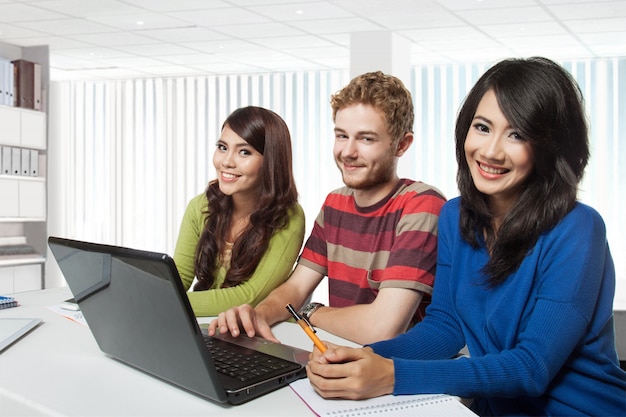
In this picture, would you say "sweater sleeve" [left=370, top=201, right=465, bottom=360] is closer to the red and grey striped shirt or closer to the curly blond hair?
the red and grey striped shirt

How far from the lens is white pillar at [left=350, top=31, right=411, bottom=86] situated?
6.16 m

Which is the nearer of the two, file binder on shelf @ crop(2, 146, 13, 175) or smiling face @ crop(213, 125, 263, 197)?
smiling face @ crop(213, 125, 263, 197)

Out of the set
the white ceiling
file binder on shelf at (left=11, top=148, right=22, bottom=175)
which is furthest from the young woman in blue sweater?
file binder on shelf at (left=11, top=148, right=22, bottom=175)

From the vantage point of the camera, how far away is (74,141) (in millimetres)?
9156

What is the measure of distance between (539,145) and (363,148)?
1.86 feet

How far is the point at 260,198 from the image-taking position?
231 cm

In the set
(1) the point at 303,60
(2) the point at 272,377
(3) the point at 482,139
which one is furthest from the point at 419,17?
(2) the point at 272,377

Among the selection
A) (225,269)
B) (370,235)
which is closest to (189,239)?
(225,269)

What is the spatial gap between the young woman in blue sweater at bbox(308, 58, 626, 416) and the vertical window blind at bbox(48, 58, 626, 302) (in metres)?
6.26

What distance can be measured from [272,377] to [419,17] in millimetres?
4822

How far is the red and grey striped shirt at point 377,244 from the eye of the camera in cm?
173

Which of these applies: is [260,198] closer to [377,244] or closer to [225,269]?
[225,269]

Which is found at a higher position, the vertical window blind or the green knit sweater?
the vertical window blind

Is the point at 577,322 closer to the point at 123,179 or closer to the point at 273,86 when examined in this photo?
the point at 273,86
